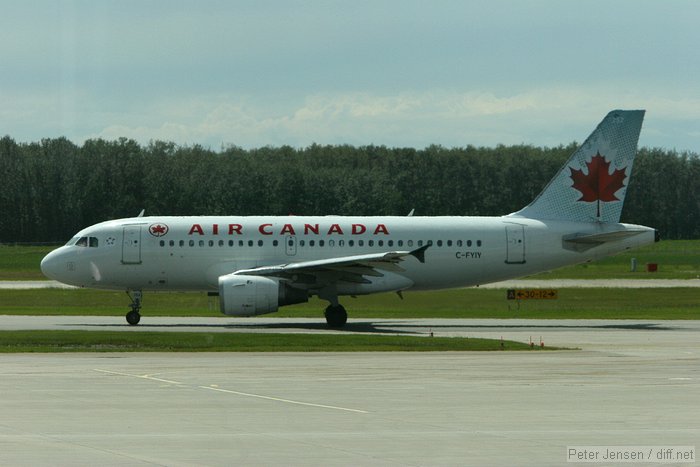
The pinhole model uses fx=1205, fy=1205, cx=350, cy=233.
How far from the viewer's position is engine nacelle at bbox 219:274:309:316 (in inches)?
1574

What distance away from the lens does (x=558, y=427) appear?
1719 cm

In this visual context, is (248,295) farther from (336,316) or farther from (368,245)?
(368,245)

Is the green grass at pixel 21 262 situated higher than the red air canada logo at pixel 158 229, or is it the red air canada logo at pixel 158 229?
the red air canada logo at pixel 158 229

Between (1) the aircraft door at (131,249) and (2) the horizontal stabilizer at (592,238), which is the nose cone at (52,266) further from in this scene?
(2) the horizontal stabilizer at (592,238)

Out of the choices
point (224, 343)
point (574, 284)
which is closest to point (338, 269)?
point (224, 343)

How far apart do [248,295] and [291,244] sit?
3713 mm

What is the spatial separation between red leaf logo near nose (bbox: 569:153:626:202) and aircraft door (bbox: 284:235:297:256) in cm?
1058

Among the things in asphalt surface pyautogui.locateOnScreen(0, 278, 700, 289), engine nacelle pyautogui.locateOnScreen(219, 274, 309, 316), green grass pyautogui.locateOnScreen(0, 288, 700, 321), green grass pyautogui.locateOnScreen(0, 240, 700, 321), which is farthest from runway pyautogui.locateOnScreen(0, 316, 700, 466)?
asphalt surface pyautogui.locateOnScreen(0, 278, 700, 289)

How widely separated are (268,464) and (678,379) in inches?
472

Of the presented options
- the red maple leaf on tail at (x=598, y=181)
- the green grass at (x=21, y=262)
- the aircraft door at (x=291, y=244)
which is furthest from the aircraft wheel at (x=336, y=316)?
the green grass at (x=21, y=262)

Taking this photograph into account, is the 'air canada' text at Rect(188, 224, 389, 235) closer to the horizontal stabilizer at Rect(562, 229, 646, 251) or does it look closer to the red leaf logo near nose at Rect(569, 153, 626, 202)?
the horizontal stabilizer at Rect(562, 229, 646, 251)

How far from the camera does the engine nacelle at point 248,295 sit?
3997 centimetres

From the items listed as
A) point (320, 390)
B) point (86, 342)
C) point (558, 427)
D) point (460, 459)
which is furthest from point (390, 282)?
point (460, 459)

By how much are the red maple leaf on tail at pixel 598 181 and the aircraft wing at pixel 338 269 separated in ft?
22.1
